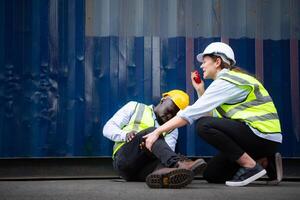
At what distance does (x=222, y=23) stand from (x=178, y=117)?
1.68m

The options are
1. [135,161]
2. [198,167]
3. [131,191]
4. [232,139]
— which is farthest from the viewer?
[135,161]

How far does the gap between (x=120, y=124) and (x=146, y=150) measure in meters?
0.55

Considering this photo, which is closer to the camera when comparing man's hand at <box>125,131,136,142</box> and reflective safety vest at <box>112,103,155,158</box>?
man's hand at <box>125,131,136,142</box>

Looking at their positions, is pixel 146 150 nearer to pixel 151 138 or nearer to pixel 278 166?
pixel 151 138

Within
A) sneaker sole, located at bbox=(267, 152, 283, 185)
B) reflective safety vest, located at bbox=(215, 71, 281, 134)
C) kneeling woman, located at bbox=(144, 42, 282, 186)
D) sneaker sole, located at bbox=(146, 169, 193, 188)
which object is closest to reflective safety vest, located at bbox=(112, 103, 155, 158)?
kneeling woman, located at bbox=(144, 42, 282, 186)

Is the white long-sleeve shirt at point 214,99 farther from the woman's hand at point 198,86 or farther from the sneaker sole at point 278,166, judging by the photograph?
the woman's hand at point 198,86

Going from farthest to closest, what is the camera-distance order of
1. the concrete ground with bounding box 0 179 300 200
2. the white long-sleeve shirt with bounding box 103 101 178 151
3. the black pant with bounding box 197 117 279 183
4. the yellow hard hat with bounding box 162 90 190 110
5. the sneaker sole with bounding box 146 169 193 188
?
the yellow hard hat with bounding box 162 90 190 110 < the white long-sleeve shirt with bounding box 103 101 178 151 < the black pant with bounding box 197 117 279 183 < the sneaker sole with bounding box 146 169 193 188 < the concrete ground with bounding box 0 179 300 200

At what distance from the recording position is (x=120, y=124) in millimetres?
6336

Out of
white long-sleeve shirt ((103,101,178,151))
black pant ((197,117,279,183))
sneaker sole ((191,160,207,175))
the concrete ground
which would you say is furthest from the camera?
white long-sleeve shirt ((103,101,178,151))

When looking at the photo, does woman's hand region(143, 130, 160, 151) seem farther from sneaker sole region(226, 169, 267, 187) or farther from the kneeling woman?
sneaker sole region(226, 169, 267, 187)

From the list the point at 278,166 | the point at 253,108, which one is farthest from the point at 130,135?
the point at 278,166

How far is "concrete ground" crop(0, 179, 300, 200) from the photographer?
15.5 ft

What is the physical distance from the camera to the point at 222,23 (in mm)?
6840

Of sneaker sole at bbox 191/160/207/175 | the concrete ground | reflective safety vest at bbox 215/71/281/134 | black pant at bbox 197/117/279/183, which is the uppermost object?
reflective safety vest at bbox 215/71/281/134
